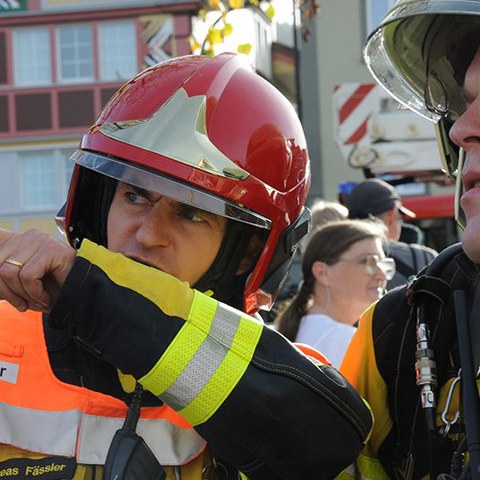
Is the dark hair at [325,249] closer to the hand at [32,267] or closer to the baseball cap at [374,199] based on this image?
the baseball cap at [374,199]

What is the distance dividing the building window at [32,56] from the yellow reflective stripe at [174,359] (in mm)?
21998

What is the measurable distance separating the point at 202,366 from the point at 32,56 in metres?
22.2

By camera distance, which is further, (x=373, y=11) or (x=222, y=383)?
(x=373, y=11)

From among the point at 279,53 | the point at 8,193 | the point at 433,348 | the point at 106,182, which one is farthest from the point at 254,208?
the point at 279,53

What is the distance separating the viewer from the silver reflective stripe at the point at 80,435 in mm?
1929

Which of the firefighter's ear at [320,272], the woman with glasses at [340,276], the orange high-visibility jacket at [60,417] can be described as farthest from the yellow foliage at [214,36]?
the orange high-visibility jacket at [60,417]

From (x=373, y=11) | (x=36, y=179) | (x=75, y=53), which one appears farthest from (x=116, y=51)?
(x=373, y=11)

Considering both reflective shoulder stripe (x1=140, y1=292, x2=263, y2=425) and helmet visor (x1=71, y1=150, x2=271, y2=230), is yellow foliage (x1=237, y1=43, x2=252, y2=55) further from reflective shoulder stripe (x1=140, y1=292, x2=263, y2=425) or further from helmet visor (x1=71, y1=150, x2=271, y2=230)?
reflective shoulder stripe (x1=140, y1=292, x2=263, y2=425)

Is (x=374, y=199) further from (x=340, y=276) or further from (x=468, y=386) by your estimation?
(x=468, y=386)

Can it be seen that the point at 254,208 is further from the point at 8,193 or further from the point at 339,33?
the point at 8,193

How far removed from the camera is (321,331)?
4.06 meters

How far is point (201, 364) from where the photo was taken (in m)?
Result: 1.75

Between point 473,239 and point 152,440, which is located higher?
point 473,239

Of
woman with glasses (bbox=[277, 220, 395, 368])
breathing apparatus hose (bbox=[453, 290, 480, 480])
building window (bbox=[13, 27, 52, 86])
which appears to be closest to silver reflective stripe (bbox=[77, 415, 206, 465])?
breathing apparatus hose (bbox=[453, 290, 480, 480])
